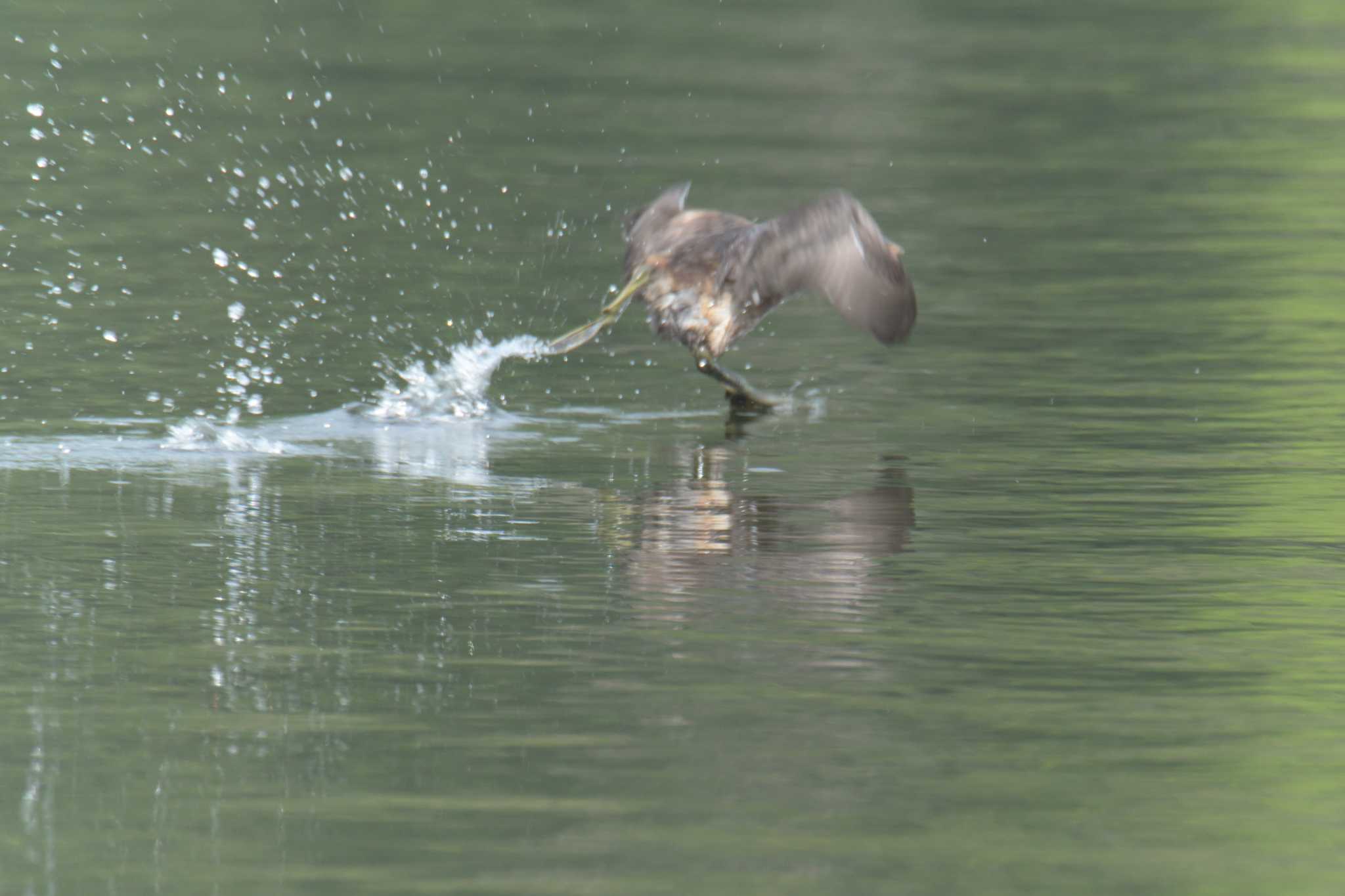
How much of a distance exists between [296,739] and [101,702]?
0.52 meters

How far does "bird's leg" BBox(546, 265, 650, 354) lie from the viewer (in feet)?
29.9

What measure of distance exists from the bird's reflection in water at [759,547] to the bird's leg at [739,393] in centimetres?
86

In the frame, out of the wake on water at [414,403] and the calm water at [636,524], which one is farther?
the wake on water at [414,403]

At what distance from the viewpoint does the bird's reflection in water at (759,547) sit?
6516 mm

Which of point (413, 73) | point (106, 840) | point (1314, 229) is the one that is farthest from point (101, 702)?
point (413, 73)

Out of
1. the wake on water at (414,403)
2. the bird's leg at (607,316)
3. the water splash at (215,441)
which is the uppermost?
the bird's leg at (607,316)

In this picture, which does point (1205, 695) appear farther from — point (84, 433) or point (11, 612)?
point (84, 433)

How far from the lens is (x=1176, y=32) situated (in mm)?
24828

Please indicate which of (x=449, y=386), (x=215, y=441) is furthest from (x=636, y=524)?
(x=449, y=386)

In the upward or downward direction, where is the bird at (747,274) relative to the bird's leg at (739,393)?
upward

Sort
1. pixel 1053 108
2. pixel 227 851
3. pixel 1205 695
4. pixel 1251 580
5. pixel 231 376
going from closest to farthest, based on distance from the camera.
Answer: pixel 227 851
pixel 1205 695
pixel 1251 580
pixel 231 376
pixel 1053 108

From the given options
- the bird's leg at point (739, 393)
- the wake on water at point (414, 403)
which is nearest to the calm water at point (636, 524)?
the wake on water at point (414, 403)

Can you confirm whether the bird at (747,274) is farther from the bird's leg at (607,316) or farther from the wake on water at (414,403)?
the wake on water at (414,403)

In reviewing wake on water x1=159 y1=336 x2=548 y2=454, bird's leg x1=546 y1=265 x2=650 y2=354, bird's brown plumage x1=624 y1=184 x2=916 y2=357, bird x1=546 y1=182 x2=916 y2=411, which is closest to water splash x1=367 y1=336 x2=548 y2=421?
wake on water x1=159 y1=336 x2=548 y2=454
